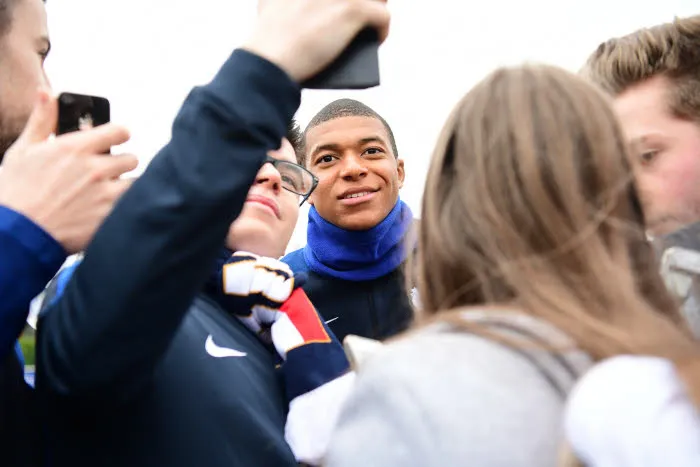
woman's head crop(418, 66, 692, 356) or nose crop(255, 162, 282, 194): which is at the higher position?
woman's head crop(418, 66, 692, 356)

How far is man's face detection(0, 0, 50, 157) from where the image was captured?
4.35ft

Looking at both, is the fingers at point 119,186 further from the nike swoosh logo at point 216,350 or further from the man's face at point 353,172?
the man's face at point 353,172

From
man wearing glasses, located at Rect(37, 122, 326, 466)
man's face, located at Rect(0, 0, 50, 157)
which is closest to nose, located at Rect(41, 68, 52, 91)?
man's face, located at Rect(0, 0, 50, 157)

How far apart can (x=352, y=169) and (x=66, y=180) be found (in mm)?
2106

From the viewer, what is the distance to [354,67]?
3.18 ft

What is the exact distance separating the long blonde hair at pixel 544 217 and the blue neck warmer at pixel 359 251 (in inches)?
76.8

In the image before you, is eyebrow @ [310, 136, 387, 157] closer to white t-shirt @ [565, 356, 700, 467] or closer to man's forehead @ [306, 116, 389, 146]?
man's forehead @ [306, 116, 389, 146]

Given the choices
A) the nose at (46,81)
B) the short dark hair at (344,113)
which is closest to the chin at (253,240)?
the nose at (46,81)

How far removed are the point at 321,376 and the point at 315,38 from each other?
2.62 ft

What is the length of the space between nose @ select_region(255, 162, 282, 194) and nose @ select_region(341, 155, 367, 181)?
1.02 meters

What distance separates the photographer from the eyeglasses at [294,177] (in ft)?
7.05

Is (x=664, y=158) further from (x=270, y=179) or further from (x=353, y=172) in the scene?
(x=353, y=172)

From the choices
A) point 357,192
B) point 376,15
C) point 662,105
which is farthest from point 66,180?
point 357,192

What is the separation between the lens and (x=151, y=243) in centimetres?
85
